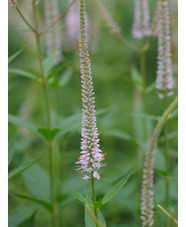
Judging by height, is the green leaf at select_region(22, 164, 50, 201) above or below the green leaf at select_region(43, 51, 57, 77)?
below

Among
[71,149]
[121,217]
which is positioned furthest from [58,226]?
[71,149]

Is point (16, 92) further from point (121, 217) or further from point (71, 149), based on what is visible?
point (121, 217)

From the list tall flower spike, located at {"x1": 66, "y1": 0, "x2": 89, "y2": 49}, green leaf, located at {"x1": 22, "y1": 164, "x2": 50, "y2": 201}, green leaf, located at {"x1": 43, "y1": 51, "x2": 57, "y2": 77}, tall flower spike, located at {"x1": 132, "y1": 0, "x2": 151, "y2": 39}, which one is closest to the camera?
green leaf, located at {"x1": 43, "y1": 51, "x2": 57, "y2": 77}

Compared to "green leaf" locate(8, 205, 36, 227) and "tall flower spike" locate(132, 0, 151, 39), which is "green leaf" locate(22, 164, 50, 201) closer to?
"green leaf" locate(8, 205, 36, 227)

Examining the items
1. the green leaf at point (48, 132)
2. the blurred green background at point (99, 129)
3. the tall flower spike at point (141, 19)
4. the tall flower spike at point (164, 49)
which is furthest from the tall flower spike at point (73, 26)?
the green leaf at point (48, 132)

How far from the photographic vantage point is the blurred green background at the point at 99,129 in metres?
2.14

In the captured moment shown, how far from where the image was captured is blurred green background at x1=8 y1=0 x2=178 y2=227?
214 cm

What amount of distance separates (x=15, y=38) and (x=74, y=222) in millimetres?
2847

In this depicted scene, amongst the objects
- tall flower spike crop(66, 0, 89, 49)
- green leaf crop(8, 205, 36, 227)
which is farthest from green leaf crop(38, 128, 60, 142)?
tall flower spike crop(66, 0, 89, 49)

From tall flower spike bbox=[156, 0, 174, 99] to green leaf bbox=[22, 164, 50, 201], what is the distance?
938 millimetres

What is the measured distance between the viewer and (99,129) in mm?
2250

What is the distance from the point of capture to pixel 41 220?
2.85m

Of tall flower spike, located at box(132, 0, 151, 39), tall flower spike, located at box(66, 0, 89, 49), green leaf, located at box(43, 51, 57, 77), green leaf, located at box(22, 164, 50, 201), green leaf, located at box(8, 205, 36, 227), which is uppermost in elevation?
tall flower spike, located at box(66, 0, 89, 49)

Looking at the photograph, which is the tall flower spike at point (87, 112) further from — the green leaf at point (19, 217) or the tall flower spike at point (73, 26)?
the tall flower spike at point (73, 26)
